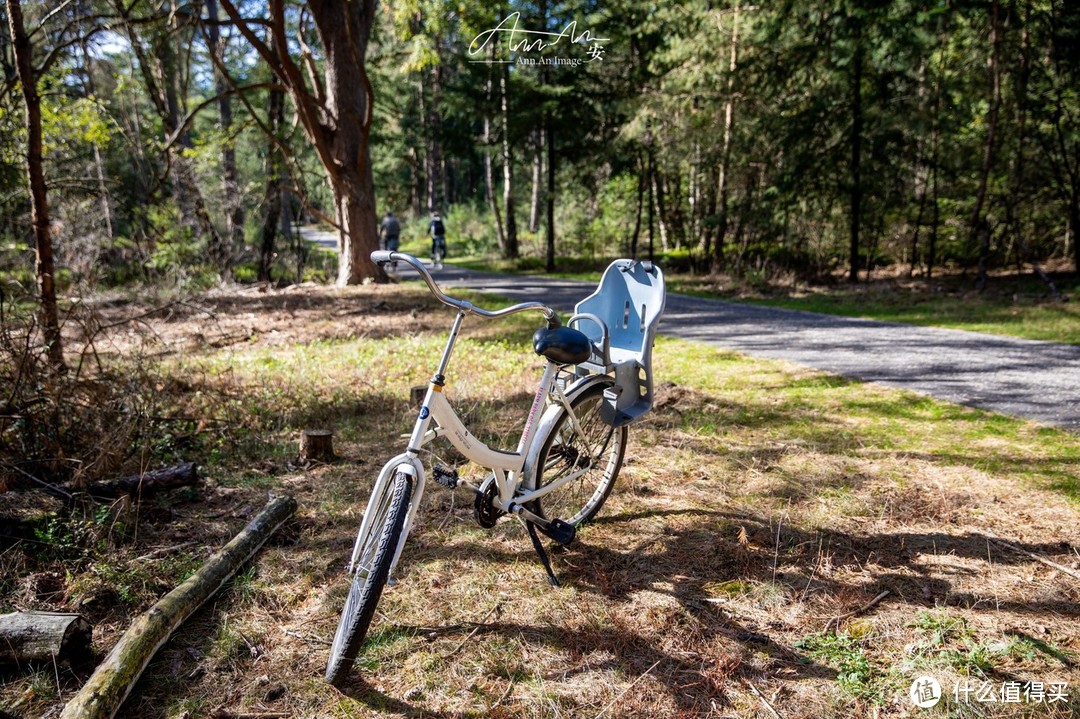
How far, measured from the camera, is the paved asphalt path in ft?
17.9

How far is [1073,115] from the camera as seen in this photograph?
1225 cm

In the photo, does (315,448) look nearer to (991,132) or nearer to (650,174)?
(991,132)

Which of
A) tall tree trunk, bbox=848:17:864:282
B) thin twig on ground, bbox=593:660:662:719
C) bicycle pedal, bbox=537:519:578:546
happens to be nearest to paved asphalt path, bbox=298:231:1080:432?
tall tree trunk, bbox=848:17:864:282

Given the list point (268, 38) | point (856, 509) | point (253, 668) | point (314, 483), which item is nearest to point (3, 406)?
point (314, 483)

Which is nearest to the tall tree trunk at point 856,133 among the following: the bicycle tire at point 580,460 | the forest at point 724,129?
the forest at point 724,129

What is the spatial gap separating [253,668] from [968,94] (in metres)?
17.1

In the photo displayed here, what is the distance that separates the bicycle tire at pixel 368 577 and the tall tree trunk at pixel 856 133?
42.6 feet

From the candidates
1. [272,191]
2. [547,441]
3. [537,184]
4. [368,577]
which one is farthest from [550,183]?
[368,577]

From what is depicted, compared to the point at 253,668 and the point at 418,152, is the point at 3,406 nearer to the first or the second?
the point at 253,668

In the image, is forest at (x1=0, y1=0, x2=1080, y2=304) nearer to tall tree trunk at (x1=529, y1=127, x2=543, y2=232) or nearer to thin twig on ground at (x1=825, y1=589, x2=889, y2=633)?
tall tree trunk at (x1=529, y1=127, x2=543, y2=232)

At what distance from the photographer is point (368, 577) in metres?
2.29

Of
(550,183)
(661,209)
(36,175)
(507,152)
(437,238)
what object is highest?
(507,152)

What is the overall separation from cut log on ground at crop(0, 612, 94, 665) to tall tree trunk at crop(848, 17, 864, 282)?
13.8m

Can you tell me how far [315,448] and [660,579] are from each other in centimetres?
267
